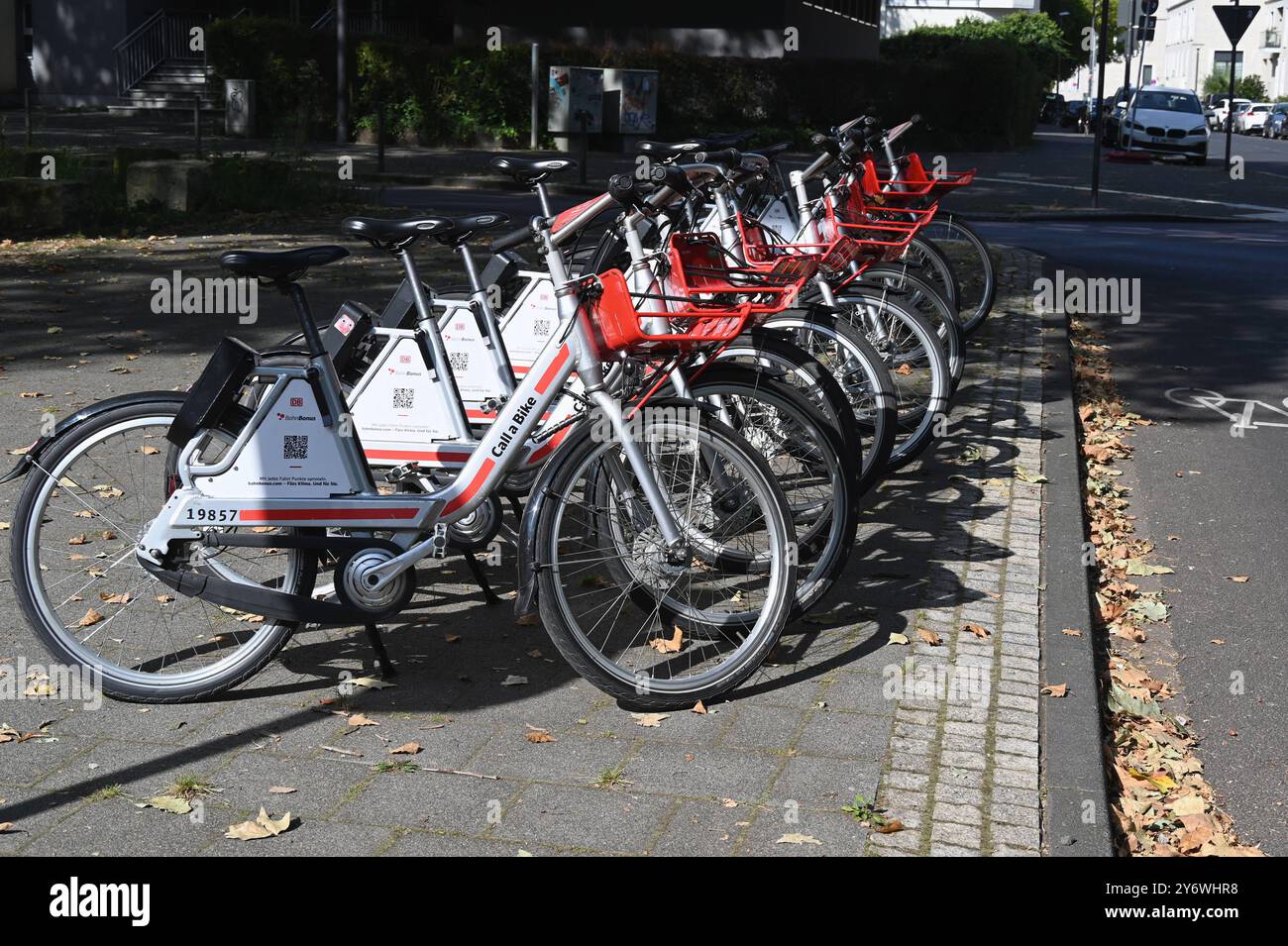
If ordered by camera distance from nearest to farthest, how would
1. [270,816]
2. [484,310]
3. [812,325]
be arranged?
[270,816]
[484,310]
[812,325]

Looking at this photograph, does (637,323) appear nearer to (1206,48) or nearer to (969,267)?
(969,267)

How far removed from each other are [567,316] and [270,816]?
1562mm

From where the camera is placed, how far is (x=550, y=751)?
4066 millimetres

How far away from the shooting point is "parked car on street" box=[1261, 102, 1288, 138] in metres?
58.9

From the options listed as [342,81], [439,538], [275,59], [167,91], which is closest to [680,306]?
[439,538]

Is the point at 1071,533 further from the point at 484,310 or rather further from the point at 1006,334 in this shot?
the point at 1006,334

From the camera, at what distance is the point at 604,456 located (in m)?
4.29

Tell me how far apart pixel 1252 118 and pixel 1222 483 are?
205 ft

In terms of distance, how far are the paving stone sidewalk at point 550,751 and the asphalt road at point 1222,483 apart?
0.62 metres

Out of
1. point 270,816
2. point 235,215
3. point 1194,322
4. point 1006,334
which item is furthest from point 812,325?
point 235,215

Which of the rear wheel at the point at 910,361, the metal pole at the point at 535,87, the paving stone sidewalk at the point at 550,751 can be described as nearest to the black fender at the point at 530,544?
the paving stone sidewalk at the point at 550,751
